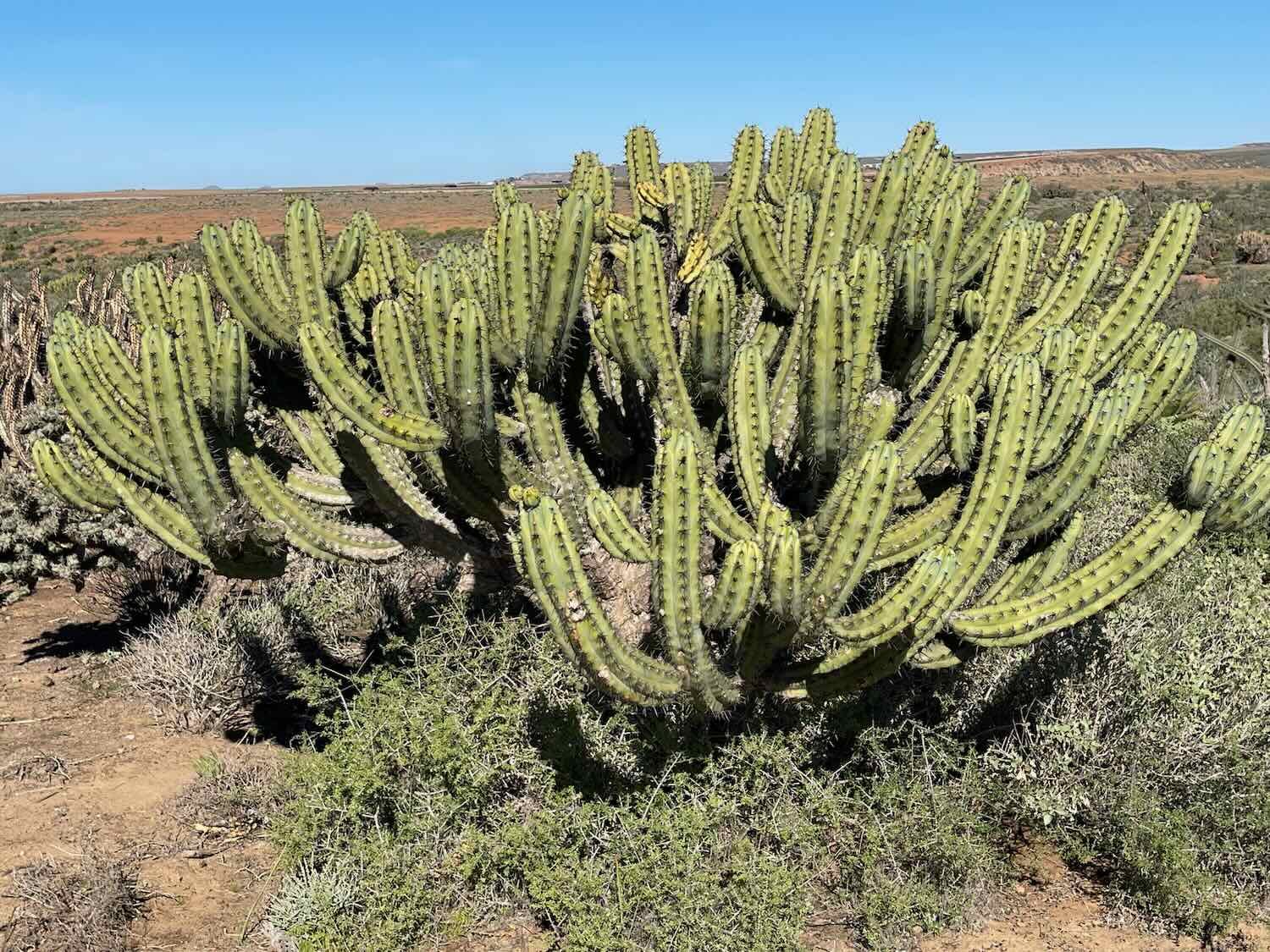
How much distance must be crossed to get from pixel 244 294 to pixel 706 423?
8.38 ft

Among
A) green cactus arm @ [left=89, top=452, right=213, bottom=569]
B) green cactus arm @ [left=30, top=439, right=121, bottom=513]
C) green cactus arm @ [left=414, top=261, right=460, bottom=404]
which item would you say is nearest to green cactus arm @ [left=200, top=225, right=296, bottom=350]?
green cactus arm @ [left=89, top=452, right=213, bottom=569]

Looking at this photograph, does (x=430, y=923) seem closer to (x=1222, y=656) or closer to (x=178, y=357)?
(x=178, y=357)

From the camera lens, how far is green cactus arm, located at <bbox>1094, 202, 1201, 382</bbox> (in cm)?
518

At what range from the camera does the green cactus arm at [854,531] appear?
3765 mm

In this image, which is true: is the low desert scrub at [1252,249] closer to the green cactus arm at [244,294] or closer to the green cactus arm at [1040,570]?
the green cactus arm at [1040,570]

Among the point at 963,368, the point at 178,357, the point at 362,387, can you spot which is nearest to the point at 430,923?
the point at 362,387

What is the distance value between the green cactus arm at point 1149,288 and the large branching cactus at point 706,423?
0.02m

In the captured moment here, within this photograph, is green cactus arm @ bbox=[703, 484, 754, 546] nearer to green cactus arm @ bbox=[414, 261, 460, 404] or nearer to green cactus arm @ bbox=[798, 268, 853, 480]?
green cactus arm @ bbox=[798, 268, 853, 480]

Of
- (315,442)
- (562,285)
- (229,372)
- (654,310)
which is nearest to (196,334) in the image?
(229,372)

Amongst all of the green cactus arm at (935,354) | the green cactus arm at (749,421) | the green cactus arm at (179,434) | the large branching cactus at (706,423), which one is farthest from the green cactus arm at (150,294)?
the green cactus arm at (935,354)

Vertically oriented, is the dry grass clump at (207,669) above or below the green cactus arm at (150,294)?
below

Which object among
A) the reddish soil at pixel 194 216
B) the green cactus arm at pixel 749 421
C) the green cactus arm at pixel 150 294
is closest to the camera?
the green cactus arm at pixel 749 421

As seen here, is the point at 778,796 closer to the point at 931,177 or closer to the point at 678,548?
the point at 678,548

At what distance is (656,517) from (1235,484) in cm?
265
